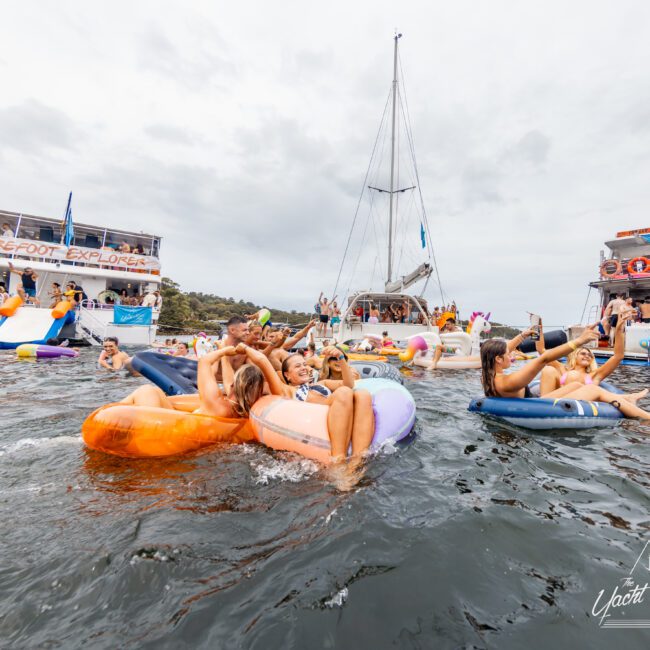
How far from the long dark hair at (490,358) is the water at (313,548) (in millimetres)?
1617

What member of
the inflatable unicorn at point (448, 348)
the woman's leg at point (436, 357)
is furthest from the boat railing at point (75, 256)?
the woman's leg at point (436, 357)

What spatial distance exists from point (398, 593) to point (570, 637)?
75 centimetres

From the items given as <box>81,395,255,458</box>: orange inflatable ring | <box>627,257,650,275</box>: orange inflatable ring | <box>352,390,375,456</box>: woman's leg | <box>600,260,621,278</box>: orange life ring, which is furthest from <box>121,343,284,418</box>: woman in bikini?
<box>600,260,621,278</box>: orange life ring

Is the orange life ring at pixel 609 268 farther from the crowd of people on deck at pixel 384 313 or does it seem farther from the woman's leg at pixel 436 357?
the woman's leg at pixel 436 357

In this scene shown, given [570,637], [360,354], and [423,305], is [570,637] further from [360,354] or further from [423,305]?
[423,305]

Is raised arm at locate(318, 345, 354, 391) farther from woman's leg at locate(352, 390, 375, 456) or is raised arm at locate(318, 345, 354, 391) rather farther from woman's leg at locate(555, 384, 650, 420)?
woman's leg at locate(555, 384, 650, 420)

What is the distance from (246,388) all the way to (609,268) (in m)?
24.5

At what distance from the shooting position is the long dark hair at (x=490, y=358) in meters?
5.09

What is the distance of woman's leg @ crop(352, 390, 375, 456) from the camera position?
11.3 ft

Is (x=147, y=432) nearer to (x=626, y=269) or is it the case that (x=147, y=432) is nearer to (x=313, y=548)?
(x=313, y=548)

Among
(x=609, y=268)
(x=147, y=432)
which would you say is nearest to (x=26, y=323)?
(x=147, y=432)

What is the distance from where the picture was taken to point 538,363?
4574mm

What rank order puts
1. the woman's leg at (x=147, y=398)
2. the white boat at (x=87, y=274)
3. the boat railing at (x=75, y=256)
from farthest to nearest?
the boat railing at (x=75, y=256)
the white boat at (x=87, y=274)
the woman's leg at (x=147, y=398)

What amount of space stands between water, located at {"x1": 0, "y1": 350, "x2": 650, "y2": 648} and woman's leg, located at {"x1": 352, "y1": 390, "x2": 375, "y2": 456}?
23 cm
